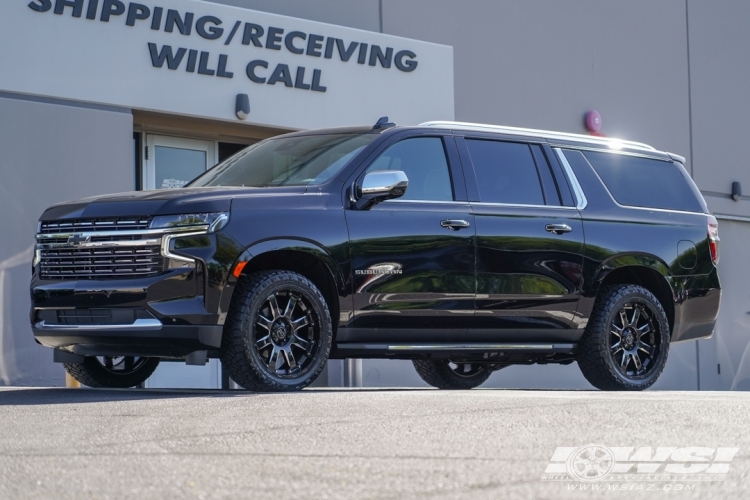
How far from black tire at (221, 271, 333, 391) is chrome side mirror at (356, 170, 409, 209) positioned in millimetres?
727

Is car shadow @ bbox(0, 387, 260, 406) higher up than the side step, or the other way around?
the side step

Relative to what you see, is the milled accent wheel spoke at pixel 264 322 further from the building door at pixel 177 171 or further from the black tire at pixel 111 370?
the building door at pixel 177 171

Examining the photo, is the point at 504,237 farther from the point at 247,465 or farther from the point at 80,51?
the point at 80,51

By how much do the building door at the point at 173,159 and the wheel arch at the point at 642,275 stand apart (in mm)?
5798

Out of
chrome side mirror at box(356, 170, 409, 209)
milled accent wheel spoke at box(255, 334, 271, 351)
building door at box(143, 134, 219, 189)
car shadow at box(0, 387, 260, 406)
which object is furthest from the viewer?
building door at box(143, 134, 219, 189)

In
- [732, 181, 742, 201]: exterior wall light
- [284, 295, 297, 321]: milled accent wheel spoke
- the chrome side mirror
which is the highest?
A: [732, 181, 742, 201]: exterior wall light

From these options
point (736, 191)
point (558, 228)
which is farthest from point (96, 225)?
point (736, 191)

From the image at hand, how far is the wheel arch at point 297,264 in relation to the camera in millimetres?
7203

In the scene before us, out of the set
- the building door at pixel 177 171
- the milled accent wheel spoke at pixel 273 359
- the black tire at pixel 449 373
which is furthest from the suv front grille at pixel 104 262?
the building door at pixel 177 171

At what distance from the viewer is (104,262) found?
23.9 ft

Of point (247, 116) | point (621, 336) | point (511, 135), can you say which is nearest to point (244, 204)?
point (511, 135)


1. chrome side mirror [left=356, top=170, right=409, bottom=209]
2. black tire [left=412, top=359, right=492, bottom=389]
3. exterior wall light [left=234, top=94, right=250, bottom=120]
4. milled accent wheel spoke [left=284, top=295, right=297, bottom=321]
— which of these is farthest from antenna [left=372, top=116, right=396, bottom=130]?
exterior wall light [left=234, top=94, right=250, bottom=120]

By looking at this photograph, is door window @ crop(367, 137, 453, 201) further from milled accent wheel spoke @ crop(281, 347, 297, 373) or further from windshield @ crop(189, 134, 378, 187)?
milled accent wheel spoke @ crop(281, 347, 297, 373)

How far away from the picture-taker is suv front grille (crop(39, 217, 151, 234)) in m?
7.22
